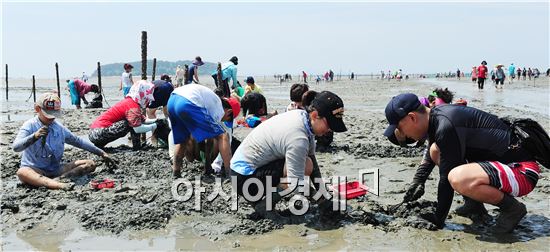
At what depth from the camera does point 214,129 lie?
564 centimetres

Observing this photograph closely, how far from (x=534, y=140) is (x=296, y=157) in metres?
1.90

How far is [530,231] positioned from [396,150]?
3612mm

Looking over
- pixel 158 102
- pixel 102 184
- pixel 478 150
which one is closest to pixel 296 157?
pixel 478 150

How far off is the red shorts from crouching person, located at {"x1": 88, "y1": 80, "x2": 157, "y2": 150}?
5481 millimetres

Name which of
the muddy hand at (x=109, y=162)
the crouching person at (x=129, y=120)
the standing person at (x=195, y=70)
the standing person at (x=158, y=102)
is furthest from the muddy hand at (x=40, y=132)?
the standing person at (x=195, y=70)

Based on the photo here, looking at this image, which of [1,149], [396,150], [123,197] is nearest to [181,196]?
[123,197]

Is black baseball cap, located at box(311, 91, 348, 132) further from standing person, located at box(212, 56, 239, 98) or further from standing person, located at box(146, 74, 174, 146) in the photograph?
standing person, located at box(212, 56, 239, 98)

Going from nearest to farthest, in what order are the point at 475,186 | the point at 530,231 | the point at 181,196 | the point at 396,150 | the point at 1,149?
1. the point at 475,186
2. the point at 530,231
3. the point at 181,196
4. the point at 396,150
5. the point at 1,149

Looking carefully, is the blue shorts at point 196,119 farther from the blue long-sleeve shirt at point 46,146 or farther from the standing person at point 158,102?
the standing person at point 158,102

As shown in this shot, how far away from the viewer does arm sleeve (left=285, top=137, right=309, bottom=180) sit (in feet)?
13.3

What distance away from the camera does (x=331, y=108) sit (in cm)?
402

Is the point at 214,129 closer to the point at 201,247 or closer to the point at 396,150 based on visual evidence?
the point at 201,247

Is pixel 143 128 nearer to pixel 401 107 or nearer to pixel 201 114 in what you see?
pixel 201 114

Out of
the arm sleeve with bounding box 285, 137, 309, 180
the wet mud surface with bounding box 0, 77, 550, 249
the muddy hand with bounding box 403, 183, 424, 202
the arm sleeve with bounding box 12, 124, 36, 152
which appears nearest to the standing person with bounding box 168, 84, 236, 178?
the wet mud surface with bounding box 0, 77, 550, 249
